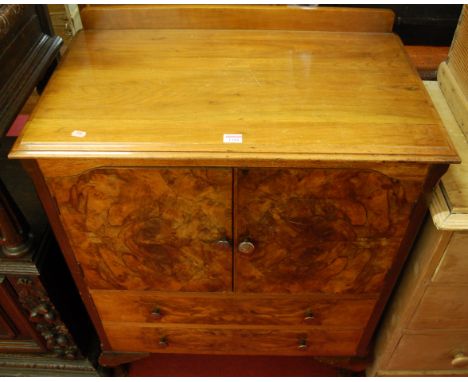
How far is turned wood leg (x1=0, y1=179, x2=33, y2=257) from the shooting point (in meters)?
0.96

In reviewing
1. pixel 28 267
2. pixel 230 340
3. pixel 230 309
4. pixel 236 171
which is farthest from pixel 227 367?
pixel 236 171

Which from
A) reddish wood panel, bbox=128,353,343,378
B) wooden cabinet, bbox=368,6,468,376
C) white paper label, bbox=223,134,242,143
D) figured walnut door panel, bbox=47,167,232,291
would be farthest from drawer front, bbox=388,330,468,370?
white paper label, bbox=223,134,242,143

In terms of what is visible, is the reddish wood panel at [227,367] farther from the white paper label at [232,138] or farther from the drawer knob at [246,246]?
the white paper label at [232,138]

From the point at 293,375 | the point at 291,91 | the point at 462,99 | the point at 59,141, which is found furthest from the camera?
the point at 293,375

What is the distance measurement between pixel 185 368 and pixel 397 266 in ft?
2.77

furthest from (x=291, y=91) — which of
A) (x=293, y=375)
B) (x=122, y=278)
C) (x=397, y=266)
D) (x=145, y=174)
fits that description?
(x=293, y=375)

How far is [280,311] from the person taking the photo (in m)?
1.17

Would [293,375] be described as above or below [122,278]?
below

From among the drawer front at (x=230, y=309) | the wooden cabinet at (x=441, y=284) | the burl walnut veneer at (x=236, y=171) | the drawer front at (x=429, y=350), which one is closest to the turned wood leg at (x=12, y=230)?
the burl walnut veneer at (x=236, y=171)

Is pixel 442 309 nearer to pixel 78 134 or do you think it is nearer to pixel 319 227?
pixel 319 227

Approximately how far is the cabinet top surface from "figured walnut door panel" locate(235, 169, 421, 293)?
0.24 ft

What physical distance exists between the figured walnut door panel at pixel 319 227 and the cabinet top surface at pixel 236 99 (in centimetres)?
7

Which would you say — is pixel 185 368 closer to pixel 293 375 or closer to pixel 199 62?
pixel 293 375

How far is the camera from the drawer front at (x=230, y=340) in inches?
49.3
